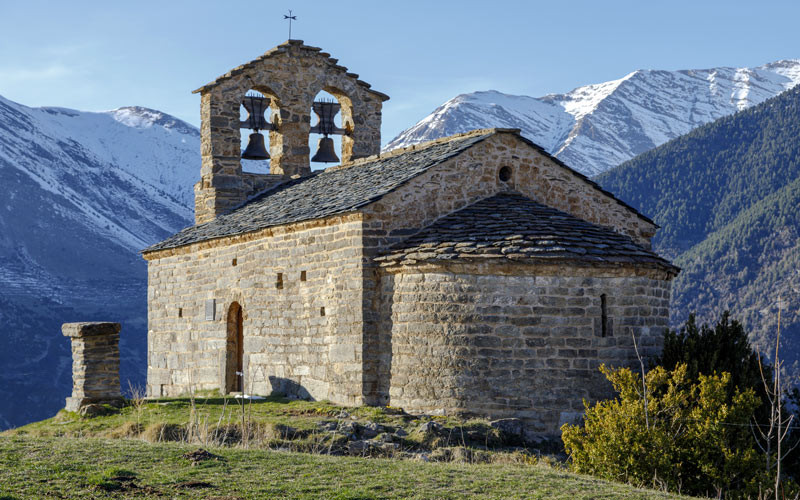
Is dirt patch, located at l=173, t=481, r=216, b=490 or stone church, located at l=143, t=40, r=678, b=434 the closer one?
dirt patch, located at l=173, t=481, r=216, b=490

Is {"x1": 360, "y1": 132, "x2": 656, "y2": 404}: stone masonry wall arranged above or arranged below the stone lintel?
above

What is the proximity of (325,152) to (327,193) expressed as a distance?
4264 mm

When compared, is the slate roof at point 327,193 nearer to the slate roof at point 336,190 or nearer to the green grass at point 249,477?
the slate roof at point 336,190

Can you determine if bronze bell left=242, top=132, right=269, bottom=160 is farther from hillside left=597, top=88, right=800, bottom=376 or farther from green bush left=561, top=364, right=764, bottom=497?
hillside left=597, top=88, right=800, bottom=376

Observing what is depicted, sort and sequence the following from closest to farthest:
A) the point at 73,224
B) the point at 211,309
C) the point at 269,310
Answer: the point at 269,310, the point at 211,309, the point at 73,224

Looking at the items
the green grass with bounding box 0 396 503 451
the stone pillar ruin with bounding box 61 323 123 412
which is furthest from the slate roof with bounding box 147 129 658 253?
the stone pillar ruin with bounding box 61 323 123 412

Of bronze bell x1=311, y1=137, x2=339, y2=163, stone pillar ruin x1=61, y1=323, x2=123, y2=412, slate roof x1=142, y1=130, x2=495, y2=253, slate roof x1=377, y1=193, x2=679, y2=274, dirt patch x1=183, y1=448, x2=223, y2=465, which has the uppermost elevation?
bronze bell x1=311, y1=137, x2=339, y2=163

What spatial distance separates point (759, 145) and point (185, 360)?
86.1 m

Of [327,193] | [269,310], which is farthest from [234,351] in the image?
[327,193]

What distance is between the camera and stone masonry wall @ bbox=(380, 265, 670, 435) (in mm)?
12273

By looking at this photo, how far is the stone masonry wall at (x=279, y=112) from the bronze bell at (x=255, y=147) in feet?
0.76

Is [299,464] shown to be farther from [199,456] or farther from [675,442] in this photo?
[675,442]

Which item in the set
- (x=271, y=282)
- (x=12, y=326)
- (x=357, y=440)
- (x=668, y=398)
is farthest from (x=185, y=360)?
(x=12, y=326)

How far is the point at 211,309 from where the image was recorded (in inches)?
677
